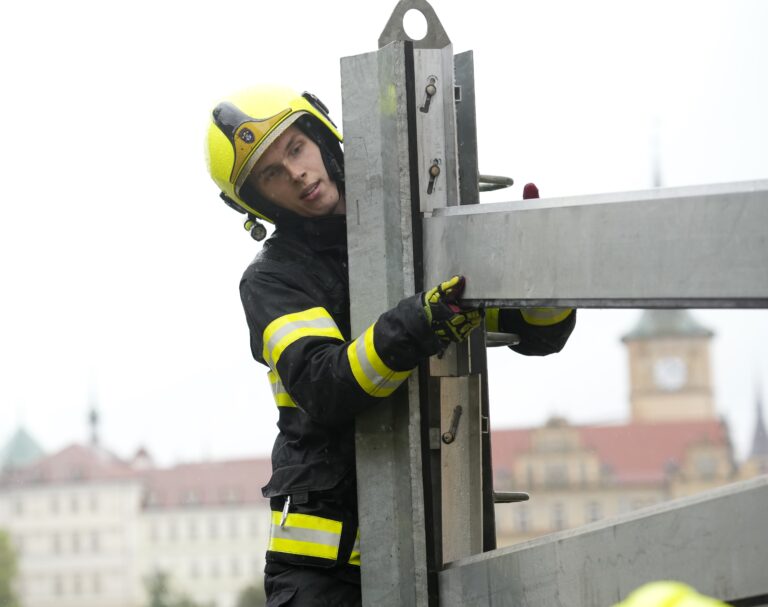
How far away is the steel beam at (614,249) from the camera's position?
2127 mm

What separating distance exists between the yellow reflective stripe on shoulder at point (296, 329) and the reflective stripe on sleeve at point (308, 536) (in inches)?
12.5

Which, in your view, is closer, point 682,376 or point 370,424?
point 370,424

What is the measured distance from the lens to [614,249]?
91.7 inches

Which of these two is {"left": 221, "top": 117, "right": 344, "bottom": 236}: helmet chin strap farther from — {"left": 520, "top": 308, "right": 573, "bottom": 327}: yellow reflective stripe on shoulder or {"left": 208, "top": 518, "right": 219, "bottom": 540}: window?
{"left": 208, "top": 518, "right": 219, "bottom": 540}: window

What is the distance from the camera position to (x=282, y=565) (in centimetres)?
303

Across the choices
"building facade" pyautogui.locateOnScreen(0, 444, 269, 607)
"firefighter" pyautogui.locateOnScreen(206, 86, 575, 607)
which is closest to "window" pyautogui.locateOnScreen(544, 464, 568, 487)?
"building facade" pyautogui.locateOnScreen(0, 444, 269, 607)

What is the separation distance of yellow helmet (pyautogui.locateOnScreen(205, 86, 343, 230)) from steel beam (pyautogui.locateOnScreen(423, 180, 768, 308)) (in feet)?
1.63

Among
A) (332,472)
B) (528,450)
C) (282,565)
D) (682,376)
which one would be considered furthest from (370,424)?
(682,376)

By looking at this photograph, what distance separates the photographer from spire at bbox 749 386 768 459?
110 meters

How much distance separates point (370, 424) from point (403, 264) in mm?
315

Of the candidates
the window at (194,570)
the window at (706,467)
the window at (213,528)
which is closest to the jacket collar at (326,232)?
the window at (706,467)

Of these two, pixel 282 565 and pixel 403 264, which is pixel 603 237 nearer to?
pixel 403 264

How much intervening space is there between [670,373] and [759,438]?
11397mm

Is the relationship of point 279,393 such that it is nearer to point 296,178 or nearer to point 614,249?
point 296,178
